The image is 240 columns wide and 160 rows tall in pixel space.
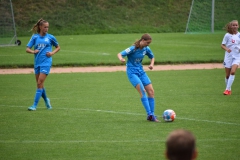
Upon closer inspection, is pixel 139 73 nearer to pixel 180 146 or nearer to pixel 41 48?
pixel 41 48

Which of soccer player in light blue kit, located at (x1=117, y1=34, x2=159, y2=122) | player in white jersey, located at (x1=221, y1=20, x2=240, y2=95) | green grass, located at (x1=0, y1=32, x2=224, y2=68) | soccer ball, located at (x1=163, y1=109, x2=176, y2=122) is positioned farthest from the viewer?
green grass, located at (x1=0, y1=32, x2=224, y2=68)

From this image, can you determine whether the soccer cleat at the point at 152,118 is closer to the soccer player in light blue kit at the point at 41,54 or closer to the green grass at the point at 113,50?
the soccer player in light blue kit at the point at 41,54

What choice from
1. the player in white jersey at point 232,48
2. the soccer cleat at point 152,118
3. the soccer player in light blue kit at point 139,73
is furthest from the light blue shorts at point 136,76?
the player in white jersey at point 232,48

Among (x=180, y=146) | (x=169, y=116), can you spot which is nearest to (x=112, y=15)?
Answer: (x=169, y=116)

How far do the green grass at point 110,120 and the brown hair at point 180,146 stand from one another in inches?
168

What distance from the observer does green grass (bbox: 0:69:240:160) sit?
29.8 ft

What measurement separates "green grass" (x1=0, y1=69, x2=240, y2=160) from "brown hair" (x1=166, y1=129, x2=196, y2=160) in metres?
4.26

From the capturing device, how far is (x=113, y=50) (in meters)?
31.0

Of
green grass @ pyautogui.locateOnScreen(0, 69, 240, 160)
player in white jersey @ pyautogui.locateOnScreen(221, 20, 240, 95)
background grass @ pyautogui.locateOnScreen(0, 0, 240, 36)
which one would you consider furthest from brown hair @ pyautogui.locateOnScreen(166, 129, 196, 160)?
background grass @ pyautogui.locateOnScreen(0, 0, 240, 36)

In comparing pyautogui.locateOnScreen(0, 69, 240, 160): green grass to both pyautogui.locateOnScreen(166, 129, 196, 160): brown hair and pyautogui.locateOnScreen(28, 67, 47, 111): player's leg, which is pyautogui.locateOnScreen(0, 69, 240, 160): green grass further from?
pyautogui.locateOnScreen(166, 129, 196, 160): brown hair

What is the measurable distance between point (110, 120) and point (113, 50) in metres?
19.0

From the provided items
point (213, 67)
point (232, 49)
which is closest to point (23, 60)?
point (213, 67)

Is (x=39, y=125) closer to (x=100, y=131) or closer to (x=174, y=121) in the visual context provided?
(x=100, y=131)

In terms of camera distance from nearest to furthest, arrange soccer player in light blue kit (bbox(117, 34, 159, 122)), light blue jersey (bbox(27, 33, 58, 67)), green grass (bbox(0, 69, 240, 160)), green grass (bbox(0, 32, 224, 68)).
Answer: green grass (bbox(0, 69, 240, 160))
soccer player in light blue kit (bbox(117, 34, 159, 122))
light blue jersey (bbox(27, 33, 58, 67))
green grass (bbox(0, 32, 224, 68))
